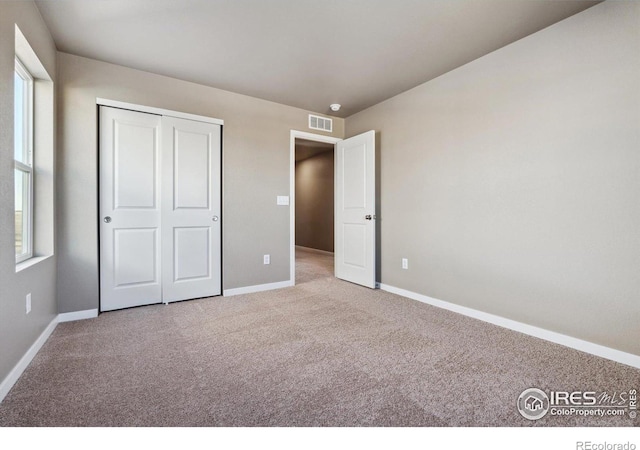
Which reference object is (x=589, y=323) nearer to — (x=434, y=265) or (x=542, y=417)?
(x=542, y=417)

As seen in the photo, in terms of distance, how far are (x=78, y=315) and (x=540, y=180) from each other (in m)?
4.09

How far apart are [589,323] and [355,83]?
2894 mm

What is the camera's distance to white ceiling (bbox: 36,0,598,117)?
6.72 feet

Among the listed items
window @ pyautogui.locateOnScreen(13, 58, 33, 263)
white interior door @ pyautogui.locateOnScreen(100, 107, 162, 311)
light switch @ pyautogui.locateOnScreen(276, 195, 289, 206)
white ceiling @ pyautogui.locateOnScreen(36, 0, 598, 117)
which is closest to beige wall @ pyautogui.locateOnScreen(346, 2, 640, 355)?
white ceiling @ pyautogui.locateOnScreen(36, 0, 598, 117)

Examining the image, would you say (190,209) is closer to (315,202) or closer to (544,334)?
(544,334)

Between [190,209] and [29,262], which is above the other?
[190,209]

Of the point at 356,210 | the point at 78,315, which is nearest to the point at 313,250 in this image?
the point at 356,210

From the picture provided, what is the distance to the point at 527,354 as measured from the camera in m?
2.05

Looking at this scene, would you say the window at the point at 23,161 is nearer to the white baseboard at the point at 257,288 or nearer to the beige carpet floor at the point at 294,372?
the beige carpet floor at the point at 294,372

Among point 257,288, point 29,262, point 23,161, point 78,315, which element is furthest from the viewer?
point 257,288

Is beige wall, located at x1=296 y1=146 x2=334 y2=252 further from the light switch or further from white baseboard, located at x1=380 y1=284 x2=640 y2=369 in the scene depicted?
white baseboard, located at x1=380 y1=284 x2=640 y2=369

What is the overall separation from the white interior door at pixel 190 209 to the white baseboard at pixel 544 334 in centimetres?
240

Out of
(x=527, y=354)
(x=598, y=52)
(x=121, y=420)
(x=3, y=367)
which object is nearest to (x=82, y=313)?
(x=3, y=367)

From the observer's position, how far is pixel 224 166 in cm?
345
